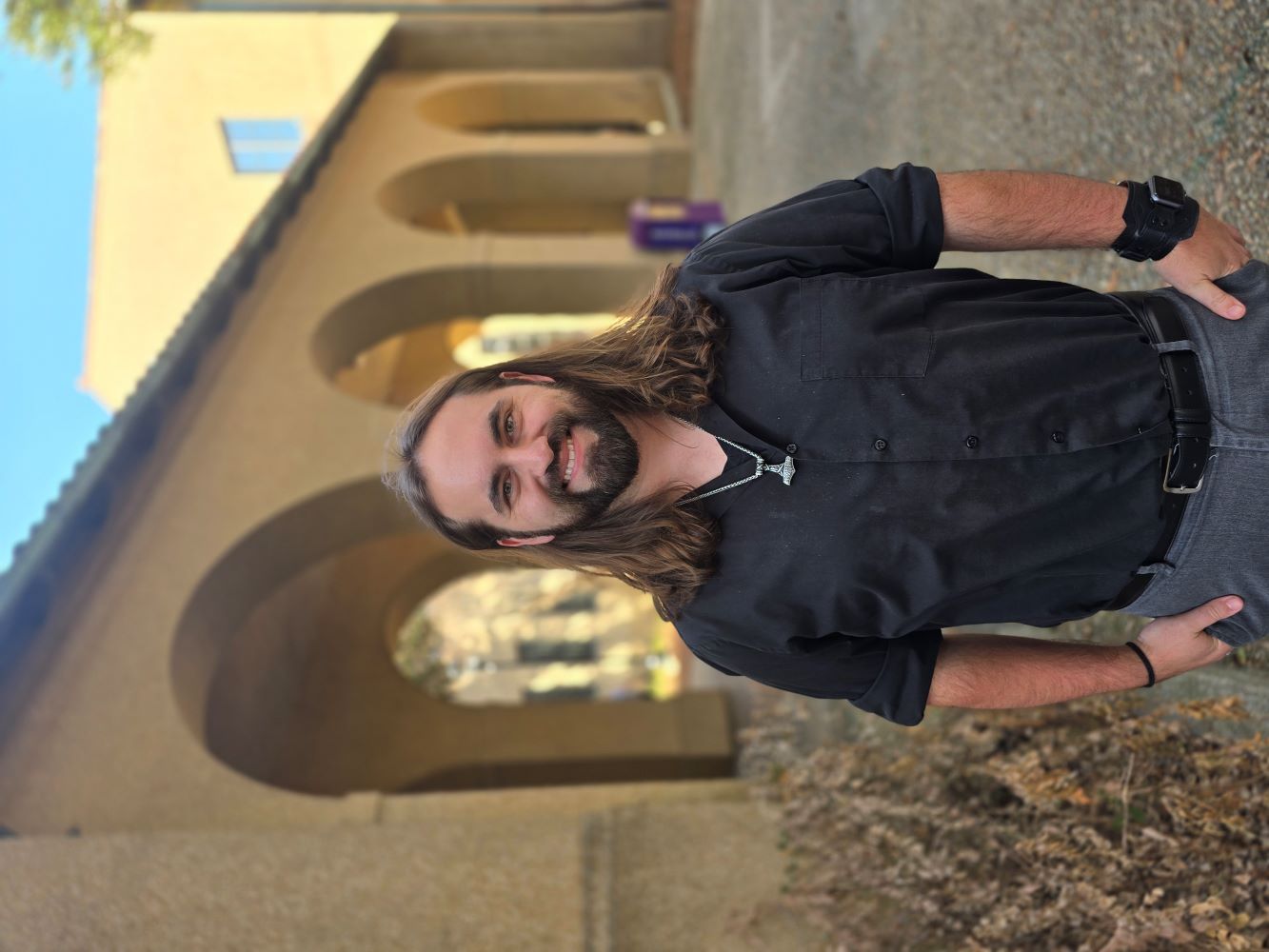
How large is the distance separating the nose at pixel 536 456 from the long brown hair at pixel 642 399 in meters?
0.14

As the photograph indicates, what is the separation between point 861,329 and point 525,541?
820 millimetres

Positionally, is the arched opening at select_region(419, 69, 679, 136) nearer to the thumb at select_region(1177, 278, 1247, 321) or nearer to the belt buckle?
the thumb at select_region(1177, 278, 1247, 321)

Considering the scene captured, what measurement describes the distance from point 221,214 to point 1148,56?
694cm

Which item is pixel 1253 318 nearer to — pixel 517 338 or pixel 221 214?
pixel 221 214

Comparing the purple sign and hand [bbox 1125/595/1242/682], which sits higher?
hand [bbox 1125/595/1242/682]

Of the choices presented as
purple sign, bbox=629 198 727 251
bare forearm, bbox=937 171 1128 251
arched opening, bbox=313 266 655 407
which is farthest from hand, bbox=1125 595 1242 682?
purple sign, bbox=629 198 727 251

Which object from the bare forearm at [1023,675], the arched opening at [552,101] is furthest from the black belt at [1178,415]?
the arched opening at [552,101]

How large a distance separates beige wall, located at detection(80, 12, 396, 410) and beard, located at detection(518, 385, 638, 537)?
17.4 feet

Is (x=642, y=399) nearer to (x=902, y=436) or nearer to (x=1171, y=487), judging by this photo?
(x=902, y=436)

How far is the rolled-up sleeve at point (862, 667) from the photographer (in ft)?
6.28

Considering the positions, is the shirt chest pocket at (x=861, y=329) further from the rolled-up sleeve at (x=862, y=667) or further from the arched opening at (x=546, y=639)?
the arched opening at (x=546, y=639)

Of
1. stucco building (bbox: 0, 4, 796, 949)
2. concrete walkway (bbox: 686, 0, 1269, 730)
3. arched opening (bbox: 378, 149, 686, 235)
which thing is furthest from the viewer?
arched opening (bbox: 378, 149, 686, 235)

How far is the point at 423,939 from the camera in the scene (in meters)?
3.23

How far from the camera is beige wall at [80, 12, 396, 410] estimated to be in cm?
671
